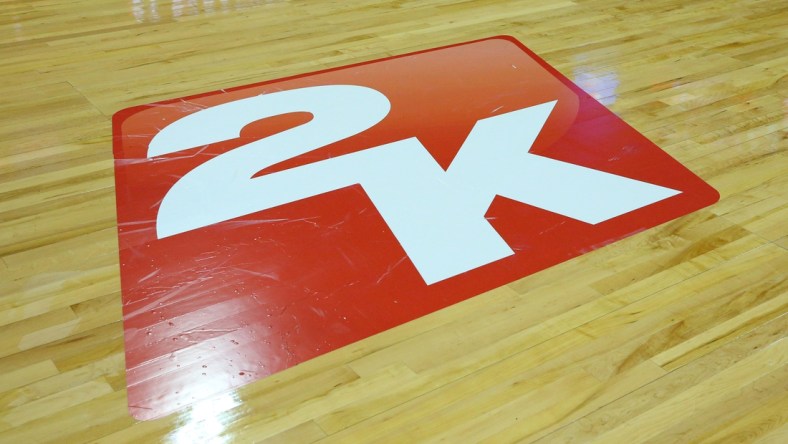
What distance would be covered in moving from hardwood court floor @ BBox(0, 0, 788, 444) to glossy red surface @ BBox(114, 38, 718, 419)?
0.18ft

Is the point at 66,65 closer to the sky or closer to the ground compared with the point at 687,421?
closer to the ground

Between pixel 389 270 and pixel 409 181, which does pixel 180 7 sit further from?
pixel 389 270

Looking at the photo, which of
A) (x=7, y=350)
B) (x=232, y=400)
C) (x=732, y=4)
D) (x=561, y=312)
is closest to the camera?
(x=232, y=400)

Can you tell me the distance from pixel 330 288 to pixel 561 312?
21.3 inches

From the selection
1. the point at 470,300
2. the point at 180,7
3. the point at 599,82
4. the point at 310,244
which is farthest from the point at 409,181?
the point at 180,7

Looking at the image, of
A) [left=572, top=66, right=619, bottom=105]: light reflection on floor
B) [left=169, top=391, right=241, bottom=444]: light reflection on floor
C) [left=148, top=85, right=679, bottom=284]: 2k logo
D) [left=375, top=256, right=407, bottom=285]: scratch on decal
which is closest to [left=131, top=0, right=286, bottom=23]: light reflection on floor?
[left=148, top=85, right=679, bottom=284]: 2k logo

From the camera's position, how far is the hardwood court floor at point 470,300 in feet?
5.63

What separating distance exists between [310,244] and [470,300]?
17.8 inches

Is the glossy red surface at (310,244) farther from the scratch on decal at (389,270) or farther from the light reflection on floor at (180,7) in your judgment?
the light reflection on floor at (180,7)

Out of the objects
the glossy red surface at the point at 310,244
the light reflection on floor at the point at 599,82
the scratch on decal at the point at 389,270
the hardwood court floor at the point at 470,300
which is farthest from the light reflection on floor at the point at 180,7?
the scratch on decal at the point at 389,270

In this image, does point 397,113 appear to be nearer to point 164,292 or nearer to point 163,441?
point 164,292

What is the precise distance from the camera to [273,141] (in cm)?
272

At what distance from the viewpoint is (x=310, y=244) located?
88.6 inches

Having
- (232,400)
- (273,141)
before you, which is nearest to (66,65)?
(273,141)
